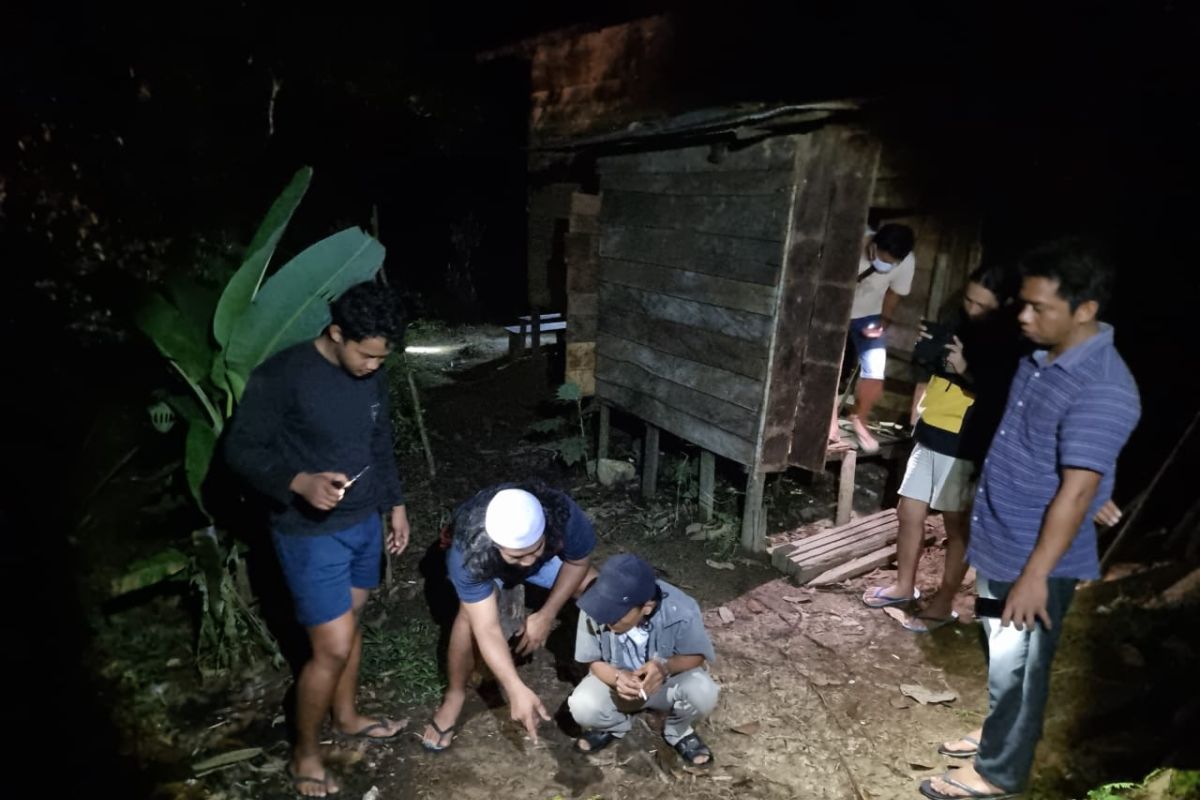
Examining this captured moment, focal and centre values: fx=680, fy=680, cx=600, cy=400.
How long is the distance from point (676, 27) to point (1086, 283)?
6938 mm

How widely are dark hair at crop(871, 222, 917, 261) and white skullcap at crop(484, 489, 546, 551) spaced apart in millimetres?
4146

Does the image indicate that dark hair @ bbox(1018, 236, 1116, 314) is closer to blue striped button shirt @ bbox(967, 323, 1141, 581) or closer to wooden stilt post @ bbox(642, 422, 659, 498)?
blue striped button shirt @ bbox(967, 323, 1141, 581)

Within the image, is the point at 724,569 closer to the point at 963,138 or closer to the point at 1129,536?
the point at 1129,536

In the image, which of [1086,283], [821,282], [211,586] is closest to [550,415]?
[821,282]

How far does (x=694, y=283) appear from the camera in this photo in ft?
18.3

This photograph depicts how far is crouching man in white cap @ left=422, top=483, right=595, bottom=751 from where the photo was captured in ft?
9.49

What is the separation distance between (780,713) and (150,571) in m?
3.50

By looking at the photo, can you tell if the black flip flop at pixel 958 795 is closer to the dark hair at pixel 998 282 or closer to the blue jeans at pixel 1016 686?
the blue jeans at pixel 1016 686

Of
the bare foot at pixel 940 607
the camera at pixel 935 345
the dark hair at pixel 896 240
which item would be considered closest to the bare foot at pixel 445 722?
→ the bare foot at pixel 940 607

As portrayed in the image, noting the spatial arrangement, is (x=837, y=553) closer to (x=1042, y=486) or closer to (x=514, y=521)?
(x=1042, y=486)

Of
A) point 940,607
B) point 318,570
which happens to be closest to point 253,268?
point 318,570

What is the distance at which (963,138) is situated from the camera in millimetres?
6309

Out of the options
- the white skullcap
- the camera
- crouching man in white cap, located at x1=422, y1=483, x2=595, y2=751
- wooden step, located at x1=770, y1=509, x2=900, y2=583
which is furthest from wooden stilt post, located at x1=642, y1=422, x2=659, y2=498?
the white skullcap

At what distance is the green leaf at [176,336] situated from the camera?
3.39 meters
